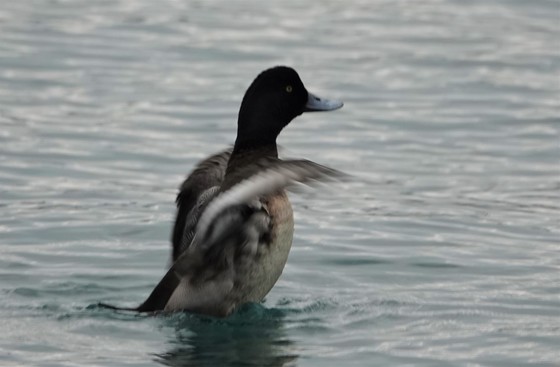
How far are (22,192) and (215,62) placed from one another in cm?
489

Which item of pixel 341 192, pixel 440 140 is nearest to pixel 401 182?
pixel 341 192

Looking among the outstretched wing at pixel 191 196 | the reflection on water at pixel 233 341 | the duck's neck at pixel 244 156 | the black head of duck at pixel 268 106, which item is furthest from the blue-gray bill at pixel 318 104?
the reflection on water at pixel 233 341

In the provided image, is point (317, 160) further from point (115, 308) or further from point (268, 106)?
point (115, 308)

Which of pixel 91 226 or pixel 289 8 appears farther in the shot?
pixel 289 8

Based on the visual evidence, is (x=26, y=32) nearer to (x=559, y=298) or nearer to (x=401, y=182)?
(x=401, y=182)

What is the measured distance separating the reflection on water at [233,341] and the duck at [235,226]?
0.08 metres

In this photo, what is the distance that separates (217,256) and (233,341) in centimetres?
45

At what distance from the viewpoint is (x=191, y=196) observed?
8.61 meters

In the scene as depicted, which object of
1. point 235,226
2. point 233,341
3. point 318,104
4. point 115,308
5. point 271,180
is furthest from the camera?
point 318,104

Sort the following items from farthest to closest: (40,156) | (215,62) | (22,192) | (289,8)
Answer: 1. (289,8)
2. (215,62)
3. (40,156)
4. (22,192)

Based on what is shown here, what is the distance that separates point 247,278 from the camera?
822cm

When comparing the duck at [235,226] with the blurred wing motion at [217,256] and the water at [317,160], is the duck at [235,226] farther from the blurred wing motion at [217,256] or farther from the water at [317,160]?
the water at [317,160]

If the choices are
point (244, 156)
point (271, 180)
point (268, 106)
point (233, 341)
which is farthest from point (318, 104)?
point (271, 180)

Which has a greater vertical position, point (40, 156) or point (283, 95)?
point (283, 95)
